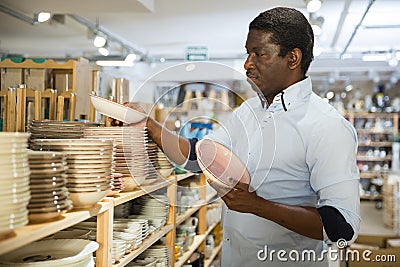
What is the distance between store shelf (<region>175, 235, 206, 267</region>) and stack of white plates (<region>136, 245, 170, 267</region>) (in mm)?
450

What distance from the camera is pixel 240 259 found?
202cm

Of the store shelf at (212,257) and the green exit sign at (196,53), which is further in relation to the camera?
Result: the green exit sign at (196,53)

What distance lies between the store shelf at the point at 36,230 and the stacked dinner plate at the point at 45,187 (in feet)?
0.10

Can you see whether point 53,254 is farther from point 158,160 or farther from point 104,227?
point 158,160

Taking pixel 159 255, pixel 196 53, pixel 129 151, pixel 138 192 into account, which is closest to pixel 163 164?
pixel 138 192

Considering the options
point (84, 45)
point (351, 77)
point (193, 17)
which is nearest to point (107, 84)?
point (193, 17)

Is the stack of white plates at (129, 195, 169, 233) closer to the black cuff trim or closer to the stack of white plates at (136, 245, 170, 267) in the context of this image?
the stack of white plates at (136, 245, 170, 267)

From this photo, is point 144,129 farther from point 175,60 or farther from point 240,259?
point 175,60

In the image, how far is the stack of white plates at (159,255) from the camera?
2701 mm

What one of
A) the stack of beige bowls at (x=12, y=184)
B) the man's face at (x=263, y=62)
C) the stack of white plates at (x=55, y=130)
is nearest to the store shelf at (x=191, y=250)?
the stack of white plates at (x=55, y=130)

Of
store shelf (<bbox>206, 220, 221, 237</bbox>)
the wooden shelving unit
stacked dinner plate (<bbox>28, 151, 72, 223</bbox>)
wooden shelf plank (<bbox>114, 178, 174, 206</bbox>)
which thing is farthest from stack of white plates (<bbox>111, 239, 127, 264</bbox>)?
store shelf (<bbox>206, 220, 221, 237</bbox>)

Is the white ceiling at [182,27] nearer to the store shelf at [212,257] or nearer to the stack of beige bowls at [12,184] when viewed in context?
the store shelf at [212,257]

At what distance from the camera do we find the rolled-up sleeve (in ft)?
5.35

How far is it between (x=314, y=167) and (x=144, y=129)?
681 millimetres
